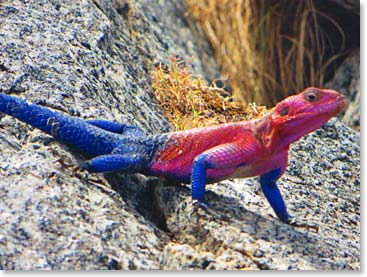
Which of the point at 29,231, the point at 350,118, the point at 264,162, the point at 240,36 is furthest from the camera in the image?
the point at 240,36

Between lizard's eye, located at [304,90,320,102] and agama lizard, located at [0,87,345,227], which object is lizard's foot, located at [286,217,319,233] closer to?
agama lizard, located at [0,87,345,227]

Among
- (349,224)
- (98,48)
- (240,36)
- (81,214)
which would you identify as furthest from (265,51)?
(81,214)

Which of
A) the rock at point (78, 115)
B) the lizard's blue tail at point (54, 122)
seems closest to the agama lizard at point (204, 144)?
→ the lizard's blue tail at point (54, 122)

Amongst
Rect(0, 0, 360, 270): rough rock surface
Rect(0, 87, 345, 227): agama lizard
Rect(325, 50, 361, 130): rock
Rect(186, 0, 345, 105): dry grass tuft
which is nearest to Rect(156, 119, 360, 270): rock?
Rect(0, 0, 360, 270): rough rock surface

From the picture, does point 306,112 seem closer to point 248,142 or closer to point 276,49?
point 248,142

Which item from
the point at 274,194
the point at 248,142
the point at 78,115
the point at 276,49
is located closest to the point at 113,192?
the point at 78,115

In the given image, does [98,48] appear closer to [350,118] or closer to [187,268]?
[187,268]
